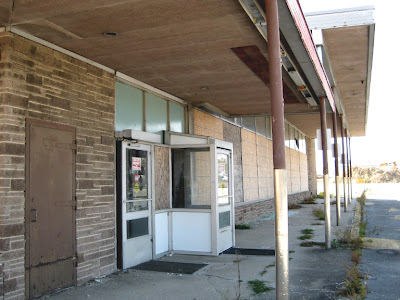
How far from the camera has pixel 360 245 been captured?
8.98 m

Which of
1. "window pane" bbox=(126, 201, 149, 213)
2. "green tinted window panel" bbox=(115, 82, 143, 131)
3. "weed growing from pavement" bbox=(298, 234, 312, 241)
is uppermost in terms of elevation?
"green tinted window panel" bbox=(115, 82, 143, 131)

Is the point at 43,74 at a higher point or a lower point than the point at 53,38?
lower

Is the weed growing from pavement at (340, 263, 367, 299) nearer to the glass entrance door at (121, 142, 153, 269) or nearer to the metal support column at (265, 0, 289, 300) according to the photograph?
the metal support column at (265, 0, 289, 300)

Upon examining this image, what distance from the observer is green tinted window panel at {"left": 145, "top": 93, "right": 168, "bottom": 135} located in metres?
8.50

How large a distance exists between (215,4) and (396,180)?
76757 millimetres

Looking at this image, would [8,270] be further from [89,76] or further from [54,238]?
[89,76]

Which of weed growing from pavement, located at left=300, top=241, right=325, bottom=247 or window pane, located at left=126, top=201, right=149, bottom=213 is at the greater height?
window pane, located at left=126, top=201, right=149, bottom=213

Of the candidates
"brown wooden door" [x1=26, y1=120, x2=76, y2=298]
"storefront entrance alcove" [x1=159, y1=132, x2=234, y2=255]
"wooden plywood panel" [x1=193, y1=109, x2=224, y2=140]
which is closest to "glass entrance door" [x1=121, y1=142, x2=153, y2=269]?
"storefront entrance alcove" [x1=159, y1=132, x2=234, y2=255]

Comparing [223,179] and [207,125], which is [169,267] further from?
[207,125]

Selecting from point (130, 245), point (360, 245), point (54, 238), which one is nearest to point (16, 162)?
point (54, 238)

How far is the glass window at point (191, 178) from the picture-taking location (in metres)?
8.62

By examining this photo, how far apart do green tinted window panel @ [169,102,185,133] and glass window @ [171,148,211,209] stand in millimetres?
912

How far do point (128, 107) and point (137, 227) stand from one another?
226cm

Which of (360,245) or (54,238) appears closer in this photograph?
(54,238)
